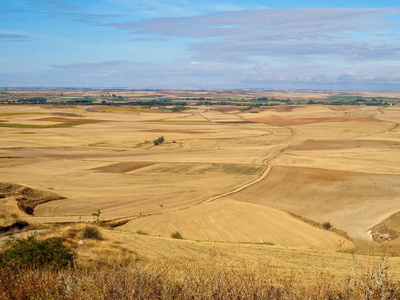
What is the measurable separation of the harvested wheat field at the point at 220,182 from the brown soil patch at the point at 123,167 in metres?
0.27

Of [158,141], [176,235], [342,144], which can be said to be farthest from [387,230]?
[158,141]

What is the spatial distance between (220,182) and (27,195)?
69.3 ft

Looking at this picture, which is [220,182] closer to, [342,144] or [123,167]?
[123,167]

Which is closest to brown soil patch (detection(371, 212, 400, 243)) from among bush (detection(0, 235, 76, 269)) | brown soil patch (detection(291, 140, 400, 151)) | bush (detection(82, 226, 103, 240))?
bush (detection(82, 226, 103, 240))

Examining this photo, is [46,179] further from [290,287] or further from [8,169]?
[290,287]

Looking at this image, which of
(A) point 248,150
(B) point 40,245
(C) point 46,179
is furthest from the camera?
(A) point 248,150

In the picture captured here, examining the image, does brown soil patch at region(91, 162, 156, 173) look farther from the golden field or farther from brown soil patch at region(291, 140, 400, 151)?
brown soil patch at region(291, 140, 400, 151)

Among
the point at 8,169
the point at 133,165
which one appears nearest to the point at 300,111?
the point at 133,165

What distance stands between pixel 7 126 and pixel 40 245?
103 m

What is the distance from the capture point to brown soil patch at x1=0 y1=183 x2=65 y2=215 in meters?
34.3

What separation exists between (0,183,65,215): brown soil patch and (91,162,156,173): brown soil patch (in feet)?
50.8

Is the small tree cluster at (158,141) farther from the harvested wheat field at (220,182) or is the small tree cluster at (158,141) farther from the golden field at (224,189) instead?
the golden field at (224,189)

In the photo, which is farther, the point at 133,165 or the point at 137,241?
the point at 133,165

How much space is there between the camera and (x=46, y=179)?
47.3 metres
